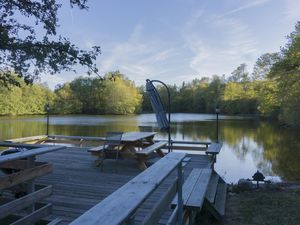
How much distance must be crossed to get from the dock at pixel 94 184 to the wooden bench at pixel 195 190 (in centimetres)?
1

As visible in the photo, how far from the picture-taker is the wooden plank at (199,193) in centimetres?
330

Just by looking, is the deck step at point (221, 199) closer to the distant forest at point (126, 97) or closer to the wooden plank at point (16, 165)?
the wooden plank at point (16, 165)

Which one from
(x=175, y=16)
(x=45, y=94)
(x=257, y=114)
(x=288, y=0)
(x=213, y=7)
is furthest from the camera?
(x=45, y=94)

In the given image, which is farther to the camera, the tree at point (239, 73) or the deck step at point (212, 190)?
the tree at point (239, 73)

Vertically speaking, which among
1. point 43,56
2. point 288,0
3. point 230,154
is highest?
point 288,0

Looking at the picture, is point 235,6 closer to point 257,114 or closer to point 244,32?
point 244,32

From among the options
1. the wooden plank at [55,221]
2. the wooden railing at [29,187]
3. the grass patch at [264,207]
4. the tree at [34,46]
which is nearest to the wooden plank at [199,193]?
the grass patch at [264,207]

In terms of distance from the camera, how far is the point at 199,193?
3715 mm

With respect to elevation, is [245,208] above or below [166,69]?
below

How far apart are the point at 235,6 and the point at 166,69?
4175 centimetres

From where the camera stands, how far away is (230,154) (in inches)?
559

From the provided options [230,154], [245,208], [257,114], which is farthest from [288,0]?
[257,114]

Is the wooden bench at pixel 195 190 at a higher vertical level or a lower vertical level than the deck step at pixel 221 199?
higher

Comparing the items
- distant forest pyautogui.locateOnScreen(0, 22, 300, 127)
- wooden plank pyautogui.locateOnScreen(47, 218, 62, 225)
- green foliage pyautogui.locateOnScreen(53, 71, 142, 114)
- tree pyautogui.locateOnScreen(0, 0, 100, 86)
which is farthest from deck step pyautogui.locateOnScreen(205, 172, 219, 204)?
green foliage pyautogui.locateOnScreen(53, 71, 142, 114)
